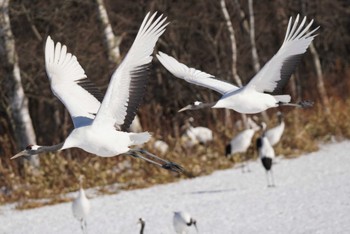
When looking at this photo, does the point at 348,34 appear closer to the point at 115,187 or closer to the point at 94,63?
the point at 94,63

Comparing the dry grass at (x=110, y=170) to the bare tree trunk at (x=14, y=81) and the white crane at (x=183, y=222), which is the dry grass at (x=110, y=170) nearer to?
the bare tree trunk at (x=14, y=81)

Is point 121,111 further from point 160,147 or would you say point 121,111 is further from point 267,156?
point 160,147

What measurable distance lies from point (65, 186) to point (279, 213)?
12.9 feet

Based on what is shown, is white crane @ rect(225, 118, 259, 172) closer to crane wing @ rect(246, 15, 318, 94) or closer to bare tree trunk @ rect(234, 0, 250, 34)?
bare tree trunk @ rect(234, 0, 250, 34)

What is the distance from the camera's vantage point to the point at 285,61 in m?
7.96

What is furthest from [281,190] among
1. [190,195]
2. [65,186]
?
[65,186]

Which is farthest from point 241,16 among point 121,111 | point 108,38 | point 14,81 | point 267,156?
point 121,111

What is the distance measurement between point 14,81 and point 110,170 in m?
1.71

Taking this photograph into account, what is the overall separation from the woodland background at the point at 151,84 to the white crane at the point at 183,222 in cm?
359

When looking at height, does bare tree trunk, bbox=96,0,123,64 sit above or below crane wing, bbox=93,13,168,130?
above

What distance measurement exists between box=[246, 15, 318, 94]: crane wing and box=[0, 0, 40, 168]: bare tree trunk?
5.84 m

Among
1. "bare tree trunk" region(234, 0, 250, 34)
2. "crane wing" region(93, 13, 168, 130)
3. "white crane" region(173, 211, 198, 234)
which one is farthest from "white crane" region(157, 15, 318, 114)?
"bare tree trunk" region(234, 0, 250, 34)

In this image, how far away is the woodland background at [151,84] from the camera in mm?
13344

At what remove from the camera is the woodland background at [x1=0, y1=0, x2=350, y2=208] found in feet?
43.8
